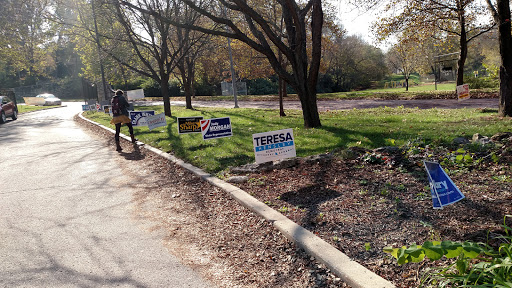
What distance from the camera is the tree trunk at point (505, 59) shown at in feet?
34.1

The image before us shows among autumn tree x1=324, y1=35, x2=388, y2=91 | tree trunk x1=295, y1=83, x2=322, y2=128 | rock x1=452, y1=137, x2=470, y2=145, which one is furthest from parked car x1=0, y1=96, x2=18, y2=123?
autumn tree x1=324, y1=35, x2=388, y2=91

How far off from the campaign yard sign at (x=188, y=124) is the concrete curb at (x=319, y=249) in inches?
157

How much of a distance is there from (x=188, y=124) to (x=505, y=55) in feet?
28.8

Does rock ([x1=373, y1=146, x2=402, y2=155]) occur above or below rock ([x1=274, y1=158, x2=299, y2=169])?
above

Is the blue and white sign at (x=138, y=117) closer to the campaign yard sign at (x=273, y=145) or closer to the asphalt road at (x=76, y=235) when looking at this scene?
the asphalt road at (x=76, y=235)

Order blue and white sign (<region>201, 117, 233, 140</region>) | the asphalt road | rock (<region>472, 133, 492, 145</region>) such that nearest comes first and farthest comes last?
1. the asphalt road
2. rock (<region>472, 133, 492, 145</region>)
3. blue and white sign (<region>201, 117, 233, 140</region>)

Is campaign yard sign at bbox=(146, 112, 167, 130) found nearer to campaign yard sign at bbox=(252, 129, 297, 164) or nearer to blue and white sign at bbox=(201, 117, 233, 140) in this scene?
blue and white sign at bbox=(201, 117, 233, 140)

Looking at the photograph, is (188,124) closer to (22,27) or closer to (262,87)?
(22,27)

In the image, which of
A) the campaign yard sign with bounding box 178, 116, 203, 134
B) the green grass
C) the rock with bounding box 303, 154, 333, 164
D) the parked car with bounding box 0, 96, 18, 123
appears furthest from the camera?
the parked car with bounding box 0, 96, 18, 123

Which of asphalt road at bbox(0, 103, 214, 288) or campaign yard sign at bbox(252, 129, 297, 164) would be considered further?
campaign yard sign at bbox(252, 129, 297, 164)

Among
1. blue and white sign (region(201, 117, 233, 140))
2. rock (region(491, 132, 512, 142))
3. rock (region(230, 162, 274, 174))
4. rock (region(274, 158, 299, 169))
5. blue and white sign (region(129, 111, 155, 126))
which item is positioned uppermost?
blue and white sign (region(129, 111, 155, 126))

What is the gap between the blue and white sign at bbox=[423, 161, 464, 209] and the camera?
360cm

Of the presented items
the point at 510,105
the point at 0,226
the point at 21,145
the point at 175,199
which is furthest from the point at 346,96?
the point at 0,226

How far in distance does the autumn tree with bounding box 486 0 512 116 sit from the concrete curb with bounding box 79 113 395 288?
8721 mm
